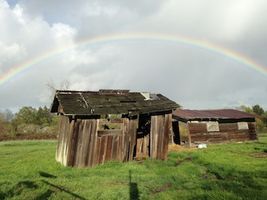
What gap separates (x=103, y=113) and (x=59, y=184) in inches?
267

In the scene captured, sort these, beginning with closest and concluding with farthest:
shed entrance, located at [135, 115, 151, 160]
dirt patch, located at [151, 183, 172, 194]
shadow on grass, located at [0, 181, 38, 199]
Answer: shadow on grass, located at [0, 181, 38, 199] → dirt patch, located at [151, 183, 172, 194] → shed entrance, located at [135, 115, 151, 160]

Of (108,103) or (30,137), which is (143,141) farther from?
(30,137)

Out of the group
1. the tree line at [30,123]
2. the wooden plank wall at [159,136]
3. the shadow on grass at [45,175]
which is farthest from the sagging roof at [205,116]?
the tree line at [30,123]

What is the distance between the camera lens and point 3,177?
14219 mm

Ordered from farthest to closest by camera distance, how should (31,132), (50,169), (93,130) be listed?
(31,132) < (93,130) < (50,169)

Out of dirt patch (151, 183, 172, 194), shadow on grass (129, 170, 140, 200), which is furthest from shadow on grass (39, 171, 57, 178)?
dirt patch (151, 183, 172, 194)

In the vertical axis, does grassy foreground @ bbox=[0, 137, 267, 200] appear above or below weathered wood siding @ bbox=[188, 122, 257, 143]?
below

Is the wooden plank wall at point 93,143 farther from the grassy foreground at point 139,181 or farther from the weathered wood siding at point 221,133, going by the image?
the weathered wood siding at point 221,133

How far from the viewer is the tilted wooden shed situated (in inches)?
695

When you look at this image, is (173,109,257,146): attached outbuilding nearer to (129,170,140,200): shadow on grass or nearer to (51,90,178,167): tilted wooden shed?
(51,90,178,167): tilted wooden shed

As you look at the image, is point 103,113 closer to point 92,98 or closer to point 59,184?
point 92,98

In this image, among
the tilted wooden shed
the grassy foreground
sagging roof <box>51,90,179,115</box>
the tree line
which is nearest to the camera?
the grassy foreground

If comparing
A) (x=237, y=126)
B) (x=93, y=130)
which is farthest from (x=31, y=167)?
(x=237, y=126)

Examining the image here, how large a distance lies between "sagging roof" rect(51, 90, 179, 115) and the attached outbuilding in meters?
9.98
